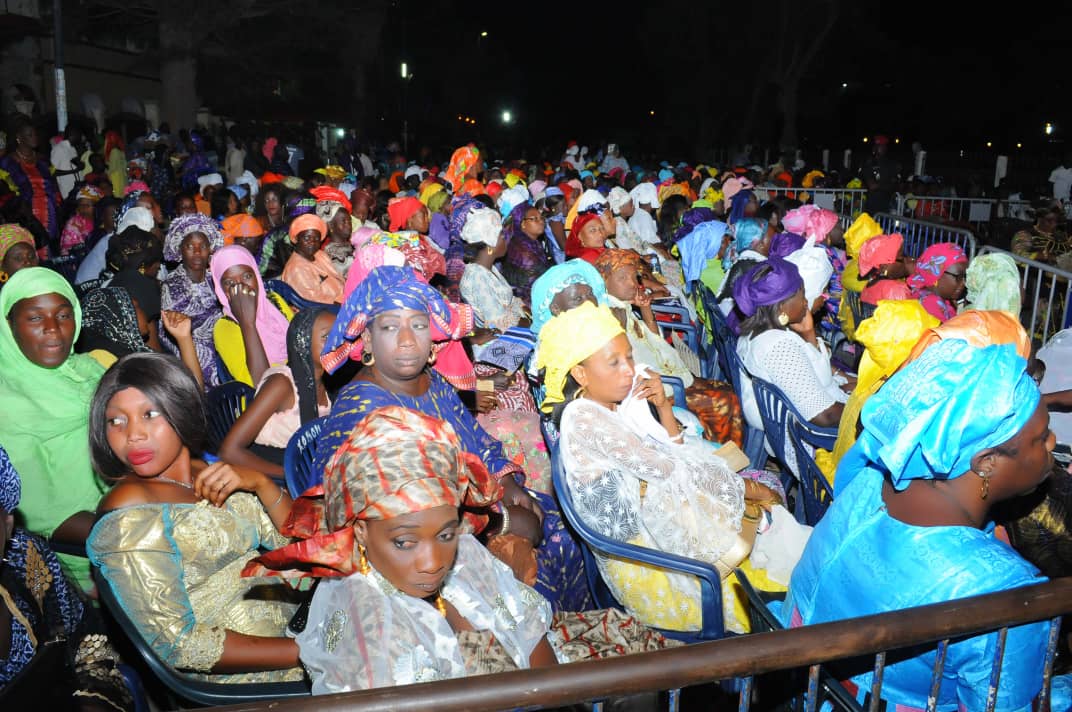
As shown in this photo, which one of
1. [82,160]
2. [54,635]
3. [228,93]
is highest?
[228,93]

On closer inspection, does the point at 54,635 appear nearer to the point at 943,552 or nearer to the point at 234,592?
the point at 234,592

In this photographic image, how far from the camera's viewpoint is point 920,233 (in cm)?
1068

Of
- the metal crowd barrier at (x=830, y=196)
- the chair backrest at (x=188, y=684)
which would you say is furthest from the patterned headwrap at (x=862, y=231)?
the chair backrest at (x=188, y=684)

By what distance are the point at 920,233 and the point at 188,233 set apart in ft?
29.8

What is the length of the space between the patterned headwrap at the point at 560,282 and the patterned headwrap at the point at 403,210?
4.74 m

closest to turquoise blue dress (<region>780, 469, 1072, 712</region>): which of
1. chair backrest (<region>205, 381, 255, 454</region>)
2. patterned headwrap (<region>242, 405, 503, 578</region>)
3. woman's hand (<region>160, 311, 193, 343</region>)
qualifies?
patterned headwrap (<region>242, 405, 503, 578</region>)

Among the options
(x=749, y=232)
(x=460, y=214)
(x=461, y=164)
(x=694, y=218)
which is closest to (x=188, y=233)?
(x=460, y=214)

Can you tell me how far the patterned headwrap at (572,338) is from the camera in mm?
3355

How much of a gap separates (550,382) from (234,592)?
1503 mm

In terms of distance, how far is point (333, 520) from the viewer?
2094 millimetres

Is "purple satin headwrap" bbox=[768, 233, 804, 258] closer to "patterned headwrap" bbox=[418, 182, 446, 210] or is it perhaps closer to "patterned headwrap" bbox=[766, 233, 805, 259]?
"patterned headwrap" bbox=[766, 233, 805, 259]

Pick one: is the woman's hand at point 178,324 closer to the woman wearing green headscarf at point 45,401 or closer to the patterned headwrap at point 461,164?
the woman wearing green headscarf at point 45,401

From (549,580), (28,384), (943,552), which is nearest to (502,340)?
(549,580)

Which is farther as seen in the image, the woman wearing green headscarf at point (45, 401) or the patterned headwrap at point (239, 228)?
the patterned headwrap at point (239, 228)
